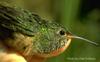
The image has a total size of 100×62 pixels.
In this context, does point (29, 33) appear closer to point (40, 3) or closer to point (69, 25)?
point (40, 3)

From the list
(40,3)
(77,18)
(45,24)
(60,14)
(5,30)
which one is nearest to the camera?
(5,30)

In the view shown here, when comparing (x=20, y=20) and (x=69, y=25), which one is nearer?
(x=20, y=20)

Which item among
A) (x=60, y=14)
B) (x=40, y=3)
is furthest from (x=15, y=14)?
(x=60, y=14)

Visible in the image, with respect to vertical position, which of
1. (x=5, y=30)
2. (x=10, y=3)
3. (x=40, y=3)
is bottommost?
(x=5, y=30)

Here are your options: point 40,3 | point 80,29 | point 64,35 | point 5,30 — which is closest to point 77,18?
point 80,29

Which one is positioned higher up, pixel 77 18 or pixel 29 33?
pixel 77 18

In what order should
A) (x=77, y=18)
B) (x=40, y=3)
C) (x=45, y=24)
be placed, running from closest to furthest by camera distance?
(x=45, y=24), (x=40, y=3), (x=77, y=18)
